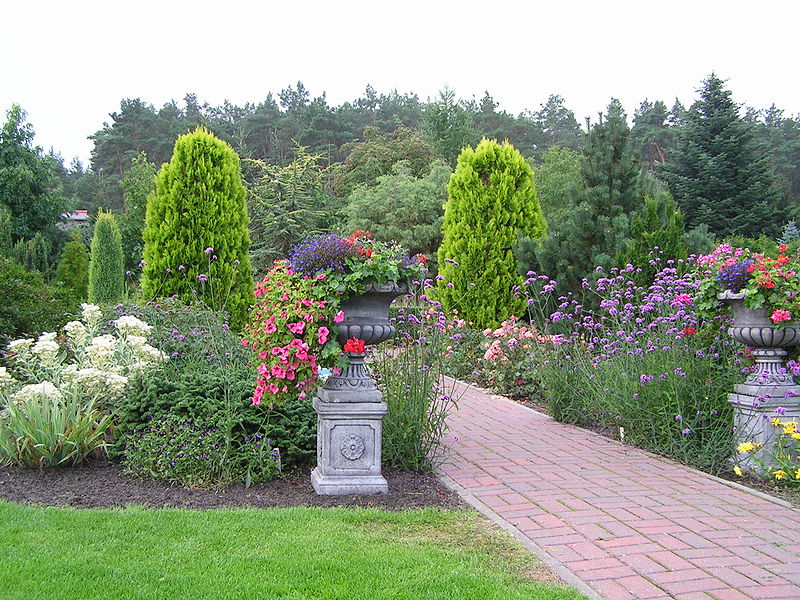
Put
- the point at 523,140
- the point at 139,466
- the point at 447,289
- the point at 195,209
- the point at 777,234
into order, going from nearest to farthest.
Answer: the point at 139,466
the point at 195,209
the point at 447,289
the point at 777,234
the point at 523,140

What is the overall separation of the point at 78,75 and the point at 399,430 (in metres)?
5.57

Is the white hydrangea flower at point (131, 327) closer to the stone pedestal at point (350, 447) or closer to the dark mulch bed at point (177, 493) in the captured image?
the dark mulch bed at point (177, 493)

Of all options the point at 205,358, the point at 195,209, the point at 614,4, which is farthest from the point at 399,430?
the point at 195,209

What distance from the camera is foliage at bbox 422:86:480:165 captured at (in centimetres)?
2995

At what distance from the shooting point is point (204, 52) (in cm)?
804

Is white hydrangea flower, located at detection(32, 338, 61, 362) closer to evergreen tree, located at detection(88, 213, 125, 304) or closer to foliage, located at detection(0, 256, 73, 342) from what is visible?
foliage, located at detection(0, 256, 73, 342)

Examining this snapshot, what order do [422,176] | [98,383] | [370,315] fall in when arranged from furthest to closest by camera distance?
[422,176]
[98,383]
[370,315]

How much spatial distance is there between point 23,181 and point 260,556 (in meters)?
22.6

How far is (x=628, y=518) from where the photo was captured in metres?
3.77

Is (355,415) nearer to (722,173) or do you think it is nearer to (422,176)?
(422,176)

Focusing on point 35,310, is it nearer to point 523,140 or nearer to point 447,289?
point 447,289

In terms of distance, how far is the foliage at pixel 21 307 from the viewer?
6930 mm

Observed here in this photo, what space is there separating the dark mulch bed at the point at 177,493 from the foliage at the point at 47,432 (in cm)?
11

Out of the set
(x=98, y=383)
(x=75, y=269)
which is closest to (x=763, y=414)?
(x=98, y=383)
